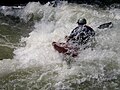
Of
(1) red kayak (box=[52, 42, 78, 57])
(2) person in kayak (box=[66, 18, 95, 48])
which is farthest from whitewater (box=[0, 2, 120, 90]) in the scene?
(2) person in kayak (box=[66, 18, 95, 48])

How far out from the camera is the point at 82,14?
39.3ft

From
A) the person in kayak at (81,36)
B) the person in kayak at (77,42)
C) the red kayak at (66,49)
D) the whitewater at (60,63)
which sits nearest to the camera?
the whitewater at (60,63)

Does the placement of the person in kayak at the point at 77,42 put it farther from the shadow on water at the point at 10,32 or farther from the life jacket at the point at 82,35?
the shadow on water at the point at 10,32

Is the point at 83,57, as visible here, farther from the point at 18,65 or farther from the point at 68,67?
the point at 18,65

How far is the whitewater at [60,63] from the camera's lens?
25.5 feet

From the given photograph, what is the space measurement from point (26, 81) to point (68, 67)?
4.20ft

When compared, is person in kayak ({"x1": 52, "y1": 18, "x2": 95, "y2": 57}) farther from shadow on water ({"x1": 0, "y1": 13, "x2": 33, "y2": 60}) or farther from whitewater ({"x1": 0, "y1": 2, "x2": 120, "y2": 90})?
shadow on water ({"x1": 0, "y1": 13, "x2": 33, "y2": 60})

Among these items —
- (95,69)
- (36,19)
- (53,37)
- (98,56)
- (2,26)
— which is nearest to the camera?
(95,69)

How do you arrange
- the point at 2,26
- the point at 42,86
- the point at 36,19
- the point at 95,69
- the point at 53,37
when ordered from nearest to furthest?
the point at 42,86 → the point at 95,69 → the point at 53,37 → the point at 2,26 → the point at 36,19

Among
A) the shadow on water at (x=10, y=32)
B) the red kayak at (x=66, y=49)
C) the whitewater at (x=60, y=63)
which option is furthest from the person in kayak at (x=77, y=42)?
the shadow on water at (x=10, y=32)

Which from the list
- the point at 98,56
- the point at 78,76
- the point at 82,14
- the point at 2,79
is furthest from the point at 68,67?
the point at 82,14

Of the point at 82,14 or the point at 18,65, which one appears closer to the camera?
the point at 18,65

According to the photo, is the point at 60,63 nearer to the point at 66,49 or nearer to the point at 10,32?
the point at 66,49

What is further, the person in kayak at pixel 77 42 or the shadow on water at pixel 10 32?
the shadow on water at pixel 10 32
